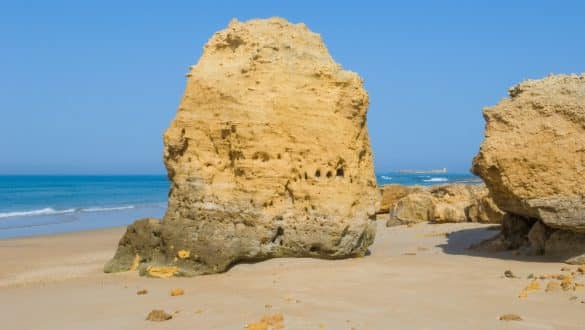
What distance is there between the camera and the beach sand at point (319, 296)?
5.55 meters

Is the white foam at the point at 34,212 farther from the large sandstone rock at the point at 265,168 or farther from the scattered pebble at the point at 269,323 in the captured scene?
the scattered pebble at the point at 269,323

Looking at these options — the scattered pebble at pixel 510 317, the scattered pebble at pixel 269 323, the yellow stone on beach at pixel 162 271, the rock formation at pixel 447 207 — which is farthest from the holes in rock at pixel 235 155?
the rock formation at pixel 447 207

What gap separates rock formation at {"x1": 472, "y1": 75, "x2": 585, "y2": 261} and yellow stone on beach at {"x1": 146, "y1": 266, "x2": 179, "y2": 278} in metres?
4.35

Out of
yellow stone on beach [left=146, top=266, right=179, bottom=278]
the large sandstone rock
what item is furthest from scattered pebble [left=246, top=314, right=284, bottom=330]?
yellow stone on beach [left=146, top=266, right=179, bottom=278]

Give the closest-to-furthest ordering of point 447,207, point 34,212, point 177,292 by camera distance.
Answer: point 177,292 → point 447,207 → point 34,212

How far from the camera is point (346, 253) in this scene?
8953 millimetres

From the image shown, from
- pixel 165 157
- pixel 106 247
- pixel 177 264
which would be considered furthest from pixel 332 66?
pixel 106 247

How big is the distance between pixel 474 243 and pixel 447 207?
3.65 metres

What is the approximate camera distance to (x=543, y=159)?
329 inches

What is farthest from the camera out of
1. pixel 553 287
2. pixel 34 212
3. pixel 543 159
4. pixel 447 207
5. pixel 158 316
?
pixel 34 212

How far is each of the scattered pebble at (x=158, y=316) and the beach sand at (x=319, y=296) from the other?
2.5 inches

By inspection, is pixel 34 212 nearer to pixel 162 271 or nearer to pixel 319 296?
pixel 162 271

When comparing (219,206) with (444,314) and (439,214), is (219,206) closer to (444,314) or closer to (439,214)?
(444,314)

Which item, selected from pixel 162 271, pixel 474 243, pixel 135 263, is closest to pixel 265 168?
pixel 162 271
